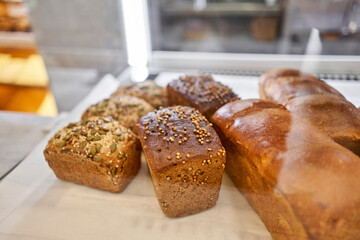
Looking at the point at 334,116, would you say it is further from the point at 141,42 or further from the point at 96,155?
the point at 141,42

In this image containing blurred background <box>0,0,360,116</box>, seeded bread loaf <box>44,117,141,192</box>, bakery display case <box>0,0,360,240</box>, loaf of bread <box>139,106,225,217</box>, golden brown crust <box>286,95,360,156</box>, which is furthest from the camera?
blurred background <box>0,0,360,116</box>

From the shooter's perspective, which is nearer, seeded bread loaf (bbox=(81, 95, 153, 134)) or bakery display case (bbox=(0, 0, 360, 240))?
bakery display case (bbox=(0, 0, 360, 240))

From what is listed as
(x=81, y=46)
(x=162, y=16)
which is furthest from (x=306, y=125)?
(x=81, y=46)

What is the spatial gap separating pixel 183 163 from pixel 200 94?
28.8 inches

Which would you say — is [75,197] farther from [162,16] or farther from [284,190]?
[162,16]

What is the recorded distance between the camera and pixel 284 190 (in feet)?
3.47

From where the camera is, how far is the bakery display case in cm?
108

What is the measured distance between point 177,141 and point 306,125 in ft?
2.15

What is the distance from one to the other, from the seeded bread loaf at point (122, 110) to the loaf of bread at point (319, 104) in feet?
3.20

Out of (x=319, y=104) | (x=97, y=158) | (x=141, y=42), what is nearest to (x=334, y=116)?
(x=319, y=104)

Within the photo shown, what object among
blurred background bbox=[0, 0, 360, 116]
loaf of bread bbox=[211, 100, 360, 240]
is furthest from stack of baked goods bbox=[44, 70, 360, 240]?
blurred background bbox=[0, 0, 360, 116]

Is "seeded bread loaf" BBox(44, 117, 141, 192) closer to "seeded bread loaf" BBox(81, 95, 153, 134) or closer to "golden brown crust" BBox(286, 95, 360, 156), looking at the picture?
"seeded bread loaf" BBox(81, 95, 153, 134)

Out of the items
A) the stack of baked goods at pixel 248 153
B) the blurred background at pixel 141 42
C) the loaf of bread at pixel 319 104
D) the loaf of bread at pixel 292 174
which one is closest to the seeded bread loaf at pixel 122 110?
the stack of baked goods at pixel 248 153

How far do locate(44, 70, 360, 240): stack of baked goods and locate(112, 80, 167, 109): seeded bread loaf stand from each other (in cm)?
29
